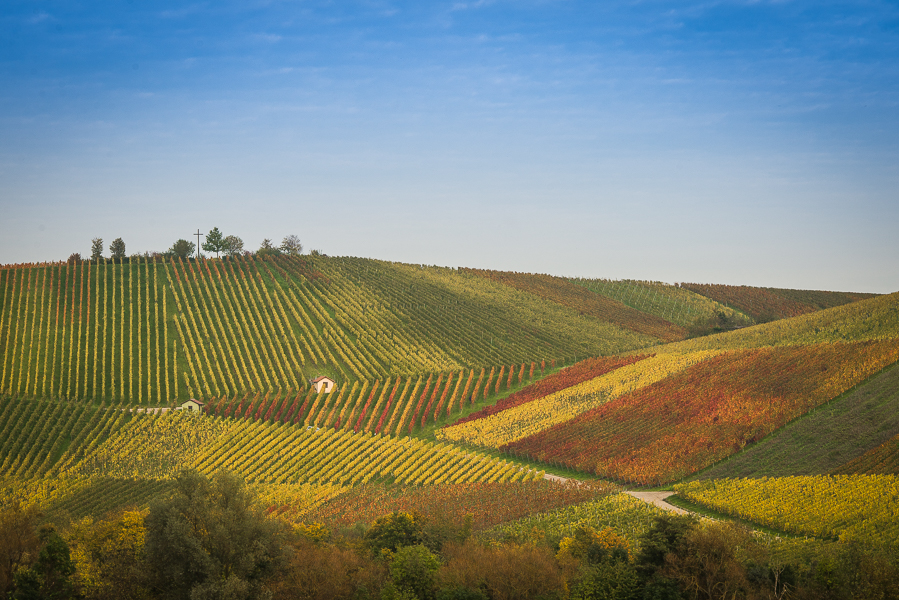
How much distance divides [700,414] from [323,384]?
1319 inches

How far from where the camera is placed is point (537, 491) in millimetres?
49562

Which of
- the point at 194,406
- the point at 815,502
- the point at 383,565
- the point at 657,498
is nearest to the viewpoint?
the point at 383,565

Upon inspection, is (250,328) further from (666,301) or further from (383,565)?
(666,301)

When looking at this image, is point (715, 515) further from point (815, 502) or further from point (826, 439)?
point (826, 439)

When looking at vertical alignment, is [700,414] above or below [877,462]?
above

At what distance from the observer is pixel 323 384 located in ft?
237

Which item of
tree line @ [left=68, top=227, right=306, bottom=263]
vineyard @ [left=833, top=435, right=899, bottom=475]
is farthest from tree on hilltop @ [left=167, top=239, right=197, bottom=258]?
vineyard @ [left=833, top=435, right=899, bottom=475]

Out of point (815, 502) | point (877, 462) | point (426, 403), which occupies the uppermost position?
point (877, 462)

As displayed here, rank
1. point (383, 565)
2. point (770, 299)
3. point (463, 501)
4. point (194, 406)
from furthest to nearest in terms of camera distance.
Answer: point (770, 299)
point (194, 406)
point (463, 501)
point (383, 565)

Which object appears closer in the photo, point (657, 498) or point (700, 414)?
point (657, 498)

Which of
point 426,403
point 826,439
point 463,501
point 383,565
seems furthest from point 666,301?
point 383,565

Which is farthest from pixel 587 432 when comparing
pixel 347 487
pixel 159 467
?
pixel 159 467

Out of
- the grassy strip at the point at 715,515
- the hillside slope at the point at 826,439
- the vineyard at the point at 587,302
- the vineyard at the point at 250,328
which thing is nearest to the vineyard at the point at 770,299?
the vineyard at the point at 587,302

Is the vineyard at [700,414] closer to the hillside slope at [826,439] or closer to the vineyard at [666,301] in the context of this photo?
the hillside slope at [826,439]
